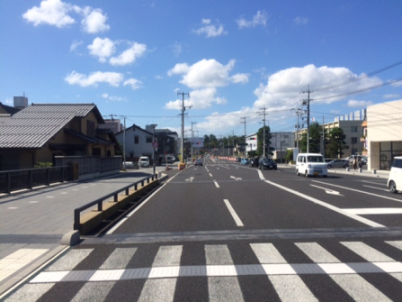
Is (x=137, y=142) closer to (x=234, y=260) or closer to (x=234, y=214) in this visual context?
(x=234, y=214)

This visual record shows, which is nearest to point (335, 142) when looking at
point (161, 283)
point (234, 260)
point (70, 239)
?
point (70, 239)

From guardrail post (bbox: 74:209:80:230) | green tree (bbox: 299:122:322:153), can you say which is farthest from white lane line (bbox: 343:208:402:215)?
green tree (bbox: 299:122:322:153)

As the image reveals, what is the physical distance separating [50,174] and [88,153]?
568 inches

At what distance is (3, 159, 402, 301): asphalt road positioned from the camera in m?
5.84

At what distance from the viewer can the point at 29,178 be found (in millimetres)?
21031

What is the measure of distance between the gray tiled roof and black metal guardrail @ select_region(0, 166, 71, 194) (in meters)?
4.81

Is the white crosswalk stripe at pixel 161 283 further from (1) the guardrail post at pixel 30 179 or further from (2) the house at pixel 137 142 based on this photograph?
(2) the house at pixel 137 142

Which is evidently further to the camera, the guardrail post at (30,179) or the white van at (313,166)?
the white van at (313,166)

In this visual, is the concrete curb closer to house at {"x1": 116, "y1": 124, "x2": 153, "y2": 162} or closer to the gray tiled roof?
the gray tiled roof

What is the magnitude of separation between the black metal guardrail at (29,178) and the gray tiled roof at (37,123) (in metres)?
4.81

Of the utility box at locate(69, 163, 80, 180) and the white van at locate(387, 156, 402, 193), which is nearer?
the white van at locate(387, 156, 402, 193)

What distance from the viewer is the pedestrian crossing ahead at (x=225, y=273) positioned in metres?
5.75

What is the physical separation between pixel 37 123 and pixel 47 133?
3.42 meters

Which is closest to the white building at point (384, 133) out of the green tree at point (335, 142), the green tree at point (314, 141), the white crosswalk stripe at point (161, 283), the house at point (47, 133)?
the house at point (47, 133)
